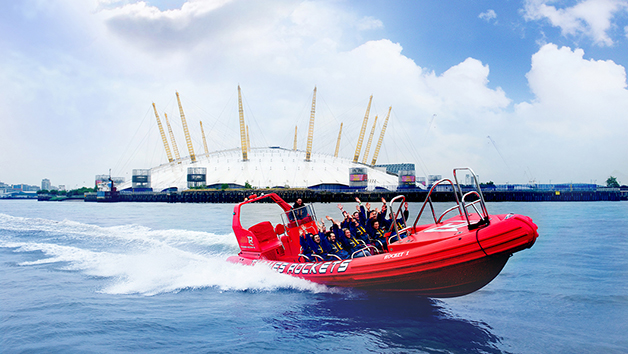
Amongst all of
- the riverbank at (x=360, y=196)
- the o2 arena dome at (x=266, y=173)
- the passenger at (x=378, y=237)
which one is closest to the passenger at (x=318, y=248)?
Result: the passenger at (x=378, y=237)

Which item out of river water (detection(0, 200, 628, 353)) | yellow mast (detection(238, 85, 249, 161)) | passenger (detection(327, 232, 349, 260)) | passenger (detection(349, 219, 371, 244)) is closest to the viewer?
river water (detection(0, 200, 628, 353))

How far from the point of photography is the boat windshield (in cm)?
1095

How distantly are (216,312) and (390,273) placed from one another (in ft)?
11.8

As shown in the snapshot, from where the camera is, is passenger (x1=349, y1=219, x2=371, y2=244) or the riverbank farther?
the riverbank

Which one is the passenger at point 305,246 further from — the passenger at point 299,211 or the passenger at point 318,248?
the passenger at point 299,211

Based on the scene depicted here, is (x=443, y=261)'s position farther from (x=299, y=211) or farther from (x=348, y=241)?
(x=299, y=211)

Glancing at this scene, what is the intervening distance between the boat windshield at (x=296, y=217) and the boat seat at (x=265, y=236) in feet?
2.30

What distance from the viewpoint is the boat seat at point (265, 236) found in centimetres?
1104

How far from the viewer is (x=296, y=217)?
1098 centimetres

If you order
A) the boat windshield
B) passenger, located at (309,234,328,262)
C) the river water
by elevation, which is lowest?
the river water

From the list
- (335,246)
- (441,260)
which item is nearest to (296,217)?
(335,246)

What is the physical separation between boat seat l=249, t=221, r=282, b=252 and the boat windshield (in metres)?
0.70

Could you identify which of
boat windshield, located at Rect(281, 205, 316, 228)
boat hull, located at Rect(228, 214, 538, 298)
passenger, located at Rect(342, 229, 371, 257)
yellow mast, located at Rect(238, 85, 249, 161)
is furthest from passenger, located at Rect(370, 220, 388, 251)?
yellow mast, located at Rect(238, 85, 249, 161)

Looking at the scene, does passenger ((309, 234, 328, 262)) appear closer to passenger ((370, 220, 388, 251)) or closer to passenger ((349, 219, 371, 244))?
passenger ((349, 219, 371, 244))
